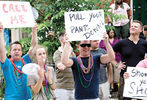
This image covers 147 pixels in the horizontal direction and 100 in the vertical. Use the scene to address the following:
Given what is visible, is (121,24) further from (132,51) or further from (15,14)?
(15,14)

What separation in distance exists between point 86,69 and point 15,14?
1389mm

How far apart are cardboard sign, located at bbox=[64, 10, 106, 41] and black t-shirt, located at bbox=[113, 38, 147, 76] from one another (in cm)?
123

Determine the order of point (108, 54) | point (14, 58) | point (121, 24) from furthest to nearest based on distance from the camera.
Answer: point (121, 24) < point (14, 58) < point (108, 54)

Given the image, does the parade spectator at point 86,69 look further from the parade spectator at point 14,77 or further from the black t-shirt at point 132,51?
the black t-shirt at point 132,51

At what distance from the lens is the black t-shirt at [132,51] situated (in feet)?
21.7

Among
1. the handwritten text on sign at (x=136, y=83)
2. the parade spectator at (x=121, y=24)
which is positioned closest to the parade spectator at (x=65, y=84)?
the handwritten text on sign at (x=136, y=83)

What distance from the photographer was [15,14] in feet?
18.3

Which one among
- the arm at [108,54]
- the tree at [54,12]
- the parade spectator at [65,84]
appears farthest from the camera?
the tree at [54,12]

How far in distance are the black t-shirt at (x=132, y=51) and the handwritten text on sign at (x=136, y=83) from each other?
1.24 m

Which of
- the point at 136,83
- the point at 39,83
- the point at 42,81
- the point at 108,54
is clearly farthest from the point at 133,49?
the point at 39,83

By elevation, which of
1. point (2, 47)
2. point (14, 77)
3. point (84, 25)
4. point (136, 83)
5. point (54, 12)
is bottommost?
point (136, 83)

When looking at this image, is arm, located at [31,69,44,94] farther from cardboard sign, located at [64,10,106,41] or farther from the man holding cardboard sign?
cardboard sign, located at [64,10,106,41]

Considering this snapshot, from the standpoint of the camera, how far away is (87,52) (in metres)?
5.41

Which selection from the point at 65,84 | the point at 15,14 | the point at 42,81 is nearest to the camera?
the point at 42,81
